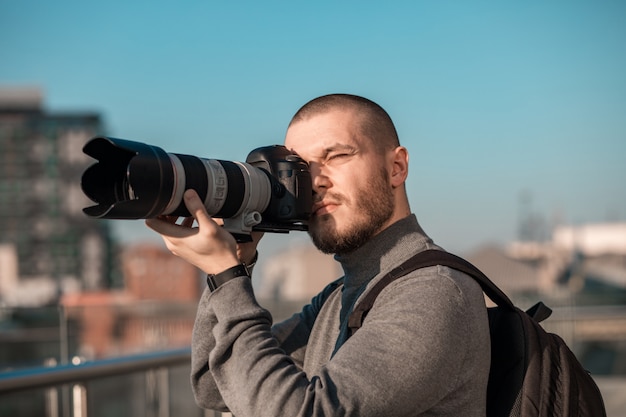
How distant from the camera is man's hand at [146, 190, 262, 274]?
176cm

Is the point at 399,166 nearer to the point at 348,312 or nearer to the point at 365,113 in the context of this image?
the point at 365,113

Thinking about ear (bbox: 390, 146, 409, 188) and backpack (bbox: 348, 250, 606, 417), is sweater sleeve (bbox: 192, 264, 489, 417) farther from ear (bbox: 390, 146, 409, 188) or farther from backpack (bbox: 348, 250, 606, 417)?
ear (bbox: 390, 146, 409, 188)

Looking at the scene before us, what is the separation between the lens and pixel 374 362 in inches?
63.8

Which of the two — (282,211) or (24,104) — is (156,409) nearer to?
(282,211)

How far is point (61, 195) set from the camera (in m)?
67.8

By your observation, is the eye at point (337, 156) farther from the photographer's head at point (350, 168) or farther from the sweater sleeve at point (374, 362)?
the sweater sleeve at point (374, 362)

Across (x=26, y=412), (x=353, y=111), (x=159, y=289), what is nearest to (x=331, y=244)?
(x=353, y=111)

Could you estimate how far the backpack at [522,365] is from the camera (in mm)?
1727

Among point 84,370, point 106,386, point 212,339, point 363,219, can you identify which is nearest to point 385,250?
point 363,219

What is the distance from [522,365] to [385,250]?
0.39 metres

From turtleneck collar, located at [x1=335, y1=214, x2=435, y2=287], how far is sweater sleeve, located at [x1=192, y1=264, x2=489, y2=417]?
22 centimetres

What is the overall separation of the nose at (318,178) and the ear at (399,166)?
14 centimetres

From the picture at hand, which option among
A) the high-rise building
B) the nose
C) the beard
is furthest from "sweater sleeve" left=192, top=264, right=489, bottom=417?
the high-rise building

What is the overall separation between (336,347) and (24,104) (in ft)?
243
